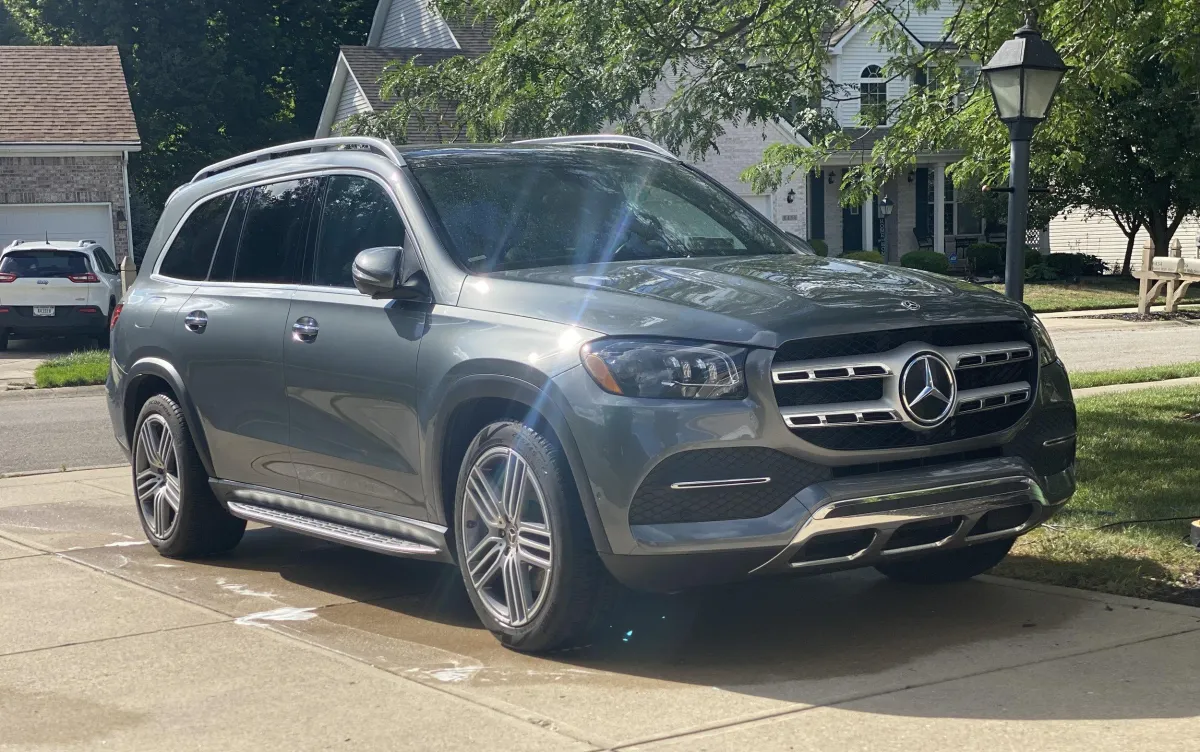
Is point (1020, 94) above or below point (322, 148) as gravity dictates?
above

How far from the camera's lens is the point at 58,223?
101 feet

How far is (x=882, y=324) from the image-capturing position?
497 cm

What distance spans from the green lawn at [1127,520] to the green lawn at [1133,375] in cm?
364

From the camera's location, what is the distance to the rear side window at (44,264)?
23516mm

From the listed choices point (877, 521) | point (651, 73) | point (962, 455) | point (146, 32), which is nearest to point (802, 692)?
point (877, 521)

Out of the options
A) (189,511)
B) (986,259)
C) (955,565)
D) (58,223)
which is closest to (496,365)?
(955,565)

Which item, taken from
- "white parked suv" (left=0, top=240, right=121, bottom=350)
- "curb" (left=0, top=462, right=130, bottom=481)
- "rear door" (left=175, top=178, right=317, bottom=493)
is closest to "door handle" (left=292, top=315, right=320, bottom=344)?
"rear door" (left=175, top=178, right=317, bottom=493)

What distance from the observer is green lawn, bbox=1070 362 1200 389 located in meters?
14.6

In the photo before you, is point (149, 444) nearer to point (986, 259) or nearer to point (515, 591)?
point (515, 591)

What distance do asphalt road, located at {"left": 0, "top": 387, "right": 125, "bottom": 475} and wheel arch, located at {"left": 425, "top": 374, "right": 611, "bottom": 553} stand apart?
6.52 m

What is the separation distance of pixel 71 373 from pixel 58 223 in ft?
42.4

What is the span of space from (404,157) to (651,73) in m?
4.87

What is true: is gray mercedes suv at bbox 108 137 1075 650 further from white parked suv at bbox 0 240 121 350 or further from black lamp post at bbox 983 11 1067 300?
white parked suv at bbox 0 240 121 350

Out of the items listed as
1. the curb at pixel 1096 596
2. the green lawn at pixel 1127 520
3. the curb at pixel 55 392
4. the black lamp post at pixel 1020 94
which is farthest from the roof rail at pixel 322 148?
the curb at pixel 55 392
